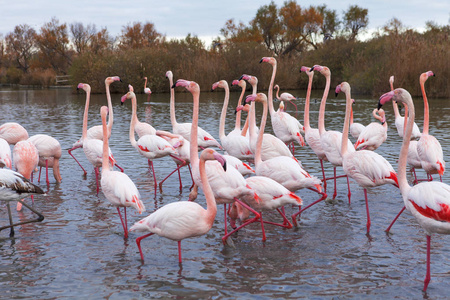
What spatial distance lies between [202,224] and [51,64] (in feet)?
177

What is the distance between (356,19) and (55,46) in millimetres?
32256

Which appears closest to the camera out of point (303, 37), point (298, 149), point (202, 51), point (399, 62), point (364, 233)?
point (364, 233)

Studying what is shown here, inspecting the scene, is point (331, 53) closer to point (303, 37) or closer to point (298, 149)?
point (303, 37)

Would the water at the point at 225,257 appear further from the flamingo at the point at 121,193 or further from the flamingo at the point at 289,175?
the flamingo at the point at 289,175

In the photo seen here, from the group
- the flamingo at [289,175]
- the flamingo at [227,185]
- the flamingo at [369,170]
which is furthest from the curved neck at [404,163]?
the flamingo at [227,185]

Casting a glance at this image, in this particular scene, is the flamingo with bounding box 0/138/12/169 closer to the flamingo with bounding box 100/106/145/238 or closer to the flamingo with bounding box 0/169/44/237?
the flamingo with bounding box 0/169/44/237

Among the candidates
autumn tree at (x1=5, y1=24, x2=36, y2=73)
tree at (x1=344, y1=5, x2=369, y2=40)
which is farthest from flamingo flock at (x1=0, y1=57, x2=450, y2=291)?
autumn tree at (x1=5, y1=24, x2=36, y2=73)

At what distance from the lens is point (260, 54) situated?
113ft

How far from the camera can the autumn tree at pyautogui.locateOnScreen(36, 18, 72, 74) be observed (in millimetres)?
51438

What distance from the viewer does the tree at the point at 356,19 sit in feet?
165

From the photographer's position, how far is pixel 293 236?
17.7ft

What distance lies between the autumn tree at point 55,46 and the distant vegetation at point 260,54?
0.35ft

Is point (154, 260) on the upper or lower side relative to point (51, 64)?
lower

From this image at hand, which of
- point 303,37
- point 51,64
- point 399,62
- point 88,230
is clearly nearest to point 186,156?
point 88,230
